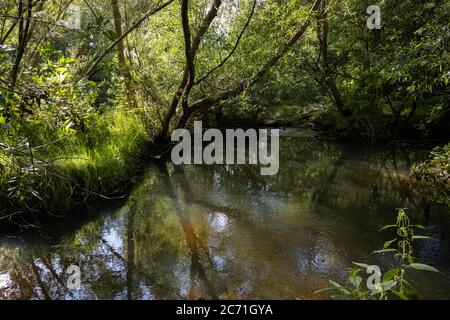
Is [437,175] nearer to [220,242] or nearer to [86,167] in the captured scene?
[220,242]

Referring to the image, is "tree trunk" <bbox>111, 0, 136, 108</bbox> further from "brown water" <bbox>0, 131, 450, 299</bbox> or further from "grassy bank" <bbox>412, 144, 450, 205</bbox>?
"grassy bank" <bbox>412, 144, 450, 205</bbox>

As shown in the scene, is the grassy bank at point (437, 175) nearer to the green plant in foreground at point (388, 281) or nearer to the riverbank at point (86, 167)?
the riverbank at point (86, 167)

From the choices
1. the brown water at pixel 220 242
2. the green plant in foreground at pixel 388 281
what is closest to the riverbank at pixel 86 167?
the brown water at pixel 220 242

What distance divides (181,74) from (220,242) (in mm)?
5751

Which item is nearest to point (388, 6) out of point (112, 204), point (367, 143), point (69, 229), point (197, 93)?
point (367, 143)

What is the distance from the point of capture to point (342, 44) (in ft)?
42.4

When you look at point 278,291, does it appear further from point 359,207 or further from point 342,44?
point 342,44

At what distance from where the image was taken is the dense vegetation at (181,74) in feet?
16.4

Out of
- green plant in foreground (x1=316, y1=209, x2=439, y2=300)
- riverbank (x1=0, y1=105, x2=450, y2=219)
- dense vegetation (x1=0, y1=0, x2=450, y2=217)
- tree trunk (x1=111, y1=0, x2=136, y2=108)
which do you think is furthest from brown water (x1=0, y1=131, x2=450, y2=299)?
tree trunk (x1=111, y1=0, x2=136, y2=108)

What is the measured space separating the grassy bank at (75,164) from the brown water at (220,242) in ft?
1.16

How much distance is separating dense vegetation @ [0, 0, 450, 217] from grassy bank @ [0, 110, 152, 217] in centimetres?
2

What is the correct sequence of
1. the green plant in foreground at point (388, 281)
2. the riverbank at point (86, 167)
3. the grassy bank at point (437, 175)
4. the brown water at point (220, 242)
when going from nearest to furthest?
the green plant in foreground at point (388, 281), the brown water at point (220, 242), the riverbank at point (86, 167), the grassy bank at point (437, 175)

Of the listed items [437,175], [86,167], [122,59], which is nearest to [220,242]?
[86,167]

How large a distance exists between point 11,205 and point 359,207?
5329 mm
